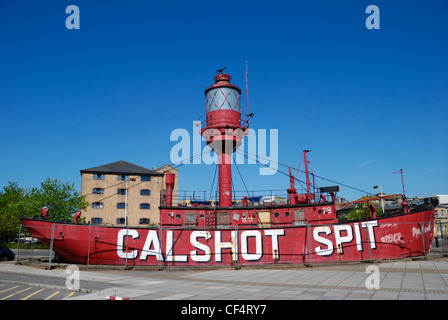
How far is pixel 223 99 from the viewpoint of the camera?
92.8ft

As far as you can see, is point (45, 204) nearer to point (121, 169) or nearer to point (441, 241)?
point (121, 169)

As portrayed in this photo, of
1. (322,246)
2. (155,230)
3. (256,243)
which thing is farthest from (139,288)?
(322,246)

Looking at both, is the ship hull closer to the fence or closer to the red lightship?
the red lightship

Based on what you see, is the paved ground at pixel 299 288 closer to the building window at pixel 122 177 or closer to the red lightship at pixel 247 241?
the red lightship at pixel 247 241

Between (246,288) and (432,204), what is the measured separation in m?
19.3

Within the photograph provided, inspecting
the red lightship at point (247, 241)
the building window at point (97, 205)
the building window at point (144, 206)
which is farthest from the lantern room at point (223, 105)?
the building window at point (97, 205)

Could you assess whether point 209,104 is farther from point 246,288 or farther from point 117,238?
point 246,288

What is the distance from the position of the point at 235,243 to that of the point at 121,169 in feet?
136

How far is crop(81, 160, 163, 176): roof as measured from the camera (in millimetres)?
55906

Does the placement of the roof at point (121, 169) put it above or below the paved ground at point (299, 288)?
above

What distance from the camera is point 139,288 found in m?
12.7

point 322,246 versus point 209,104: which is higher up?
point 209,104

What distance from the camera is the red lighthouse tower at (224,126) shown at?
2689 cm
